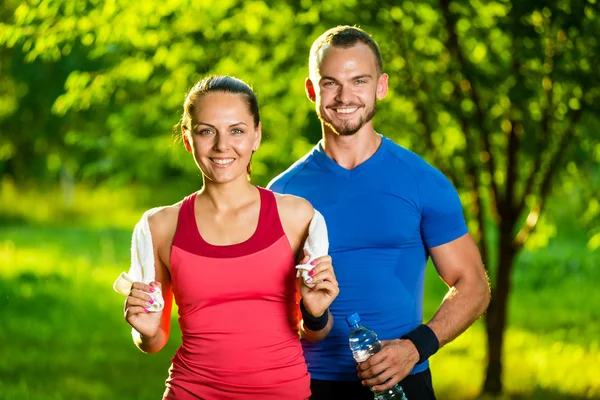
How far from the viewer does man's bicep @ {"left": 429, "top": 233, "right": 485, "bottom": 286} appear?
3.55 metres

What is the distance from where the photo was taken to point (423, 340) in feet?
10.8

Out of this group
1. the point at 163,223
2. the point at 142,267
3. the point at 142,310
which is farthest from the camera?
the point at 163,223

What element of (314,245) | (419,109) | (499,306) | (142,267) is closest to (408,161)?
(314,245)

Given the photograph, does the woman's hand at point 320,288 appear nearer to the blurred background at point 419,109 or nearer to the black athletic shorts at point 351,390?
the black athletic shorts at point 351,390

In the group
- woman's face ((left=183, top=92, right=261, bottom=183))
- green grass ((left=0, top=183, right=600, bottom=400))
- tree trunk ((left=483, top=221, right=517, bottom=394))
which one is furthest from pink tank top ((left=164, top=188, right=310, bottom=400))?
green grass ((left=0, top=183, right=600, bottom=400))

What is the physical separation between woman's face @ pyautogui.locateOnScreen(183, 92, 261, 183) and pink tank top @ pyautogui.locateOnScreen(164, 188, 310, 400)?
0.69ft

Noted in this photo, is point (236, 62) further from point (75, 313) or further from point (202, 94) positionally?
point (75, 313)

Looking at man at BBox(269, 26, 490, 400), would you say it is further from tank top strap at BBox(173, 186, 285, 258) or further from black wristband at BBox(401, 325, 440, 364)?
tank top strap at BBox(173, 186, 285, 258)

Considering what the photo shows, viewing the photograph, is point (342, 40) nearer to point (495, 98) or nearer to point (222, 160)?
point (222, 160)

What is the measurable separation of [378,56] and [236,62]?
13.1 feet

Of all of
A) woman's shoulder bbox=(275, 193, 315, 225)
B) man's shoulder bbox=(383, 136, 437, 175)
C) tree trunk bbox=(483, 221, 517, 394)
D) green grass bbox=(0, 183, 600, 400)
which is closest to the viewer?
woman's shoulder bbox=(275, 193, 315, 225)

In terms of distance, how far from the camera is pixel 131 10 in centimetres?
662

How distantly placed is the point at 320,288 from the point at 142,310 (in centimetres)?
51

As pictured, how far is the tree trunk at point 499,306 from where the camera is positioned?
7.28 m
